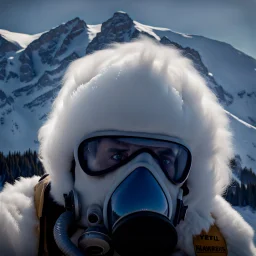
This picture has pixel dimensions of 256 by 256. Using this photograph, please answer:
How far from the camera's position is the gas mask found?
1.64 metres

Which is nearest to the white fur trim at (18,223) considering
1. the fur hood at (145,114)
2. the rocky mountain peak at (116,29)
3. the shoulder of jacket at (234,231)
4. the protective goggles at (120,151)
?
the fur hood at (145,114)

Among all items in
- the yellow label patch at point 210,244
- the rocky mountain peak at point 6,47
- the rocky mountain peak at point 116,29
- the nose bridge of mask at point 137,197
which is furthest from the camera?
the rocky mountain peak at point 6,47

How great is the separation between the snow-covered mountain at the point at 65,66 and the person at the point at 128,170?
128265 millimetres

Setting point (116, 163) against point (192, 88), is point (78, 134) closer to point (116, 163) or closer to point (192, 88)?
point (116, 163)

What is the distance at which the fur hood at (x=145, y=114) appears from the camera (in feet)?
6.26

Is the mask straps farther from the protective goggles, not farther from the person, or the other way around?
the protective goggles

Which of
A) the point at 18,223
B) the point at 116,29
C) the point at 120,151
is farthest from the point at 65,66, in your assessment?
the point at 120,151

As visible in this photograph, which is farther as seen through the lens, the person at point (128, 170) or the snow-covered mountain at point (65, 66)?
the snow-covered mountain at point (65, 66)

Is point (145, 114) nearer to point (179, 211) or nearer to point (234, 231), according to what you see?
point (179, 211)

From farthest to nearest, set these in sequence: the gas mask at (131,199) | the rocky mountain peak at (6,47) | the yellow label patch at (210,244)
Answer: the rocky mountain peak at (6,47), the yellow label patch at (210,244), the gas mask at (131,199)

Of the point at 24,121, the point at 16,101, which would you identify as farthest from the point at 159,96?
the point at 16,101

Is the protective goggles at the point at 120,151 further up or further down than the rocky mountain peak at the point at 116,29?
further down

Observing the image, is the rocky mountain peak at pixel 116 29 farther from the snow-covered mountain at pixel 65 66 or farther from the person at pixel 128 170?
the person at pixel 128 170

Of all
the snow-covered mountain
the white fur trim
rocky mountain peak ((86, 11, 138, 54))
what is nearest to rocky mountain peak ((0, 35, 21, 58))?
the snow-covered mountain
